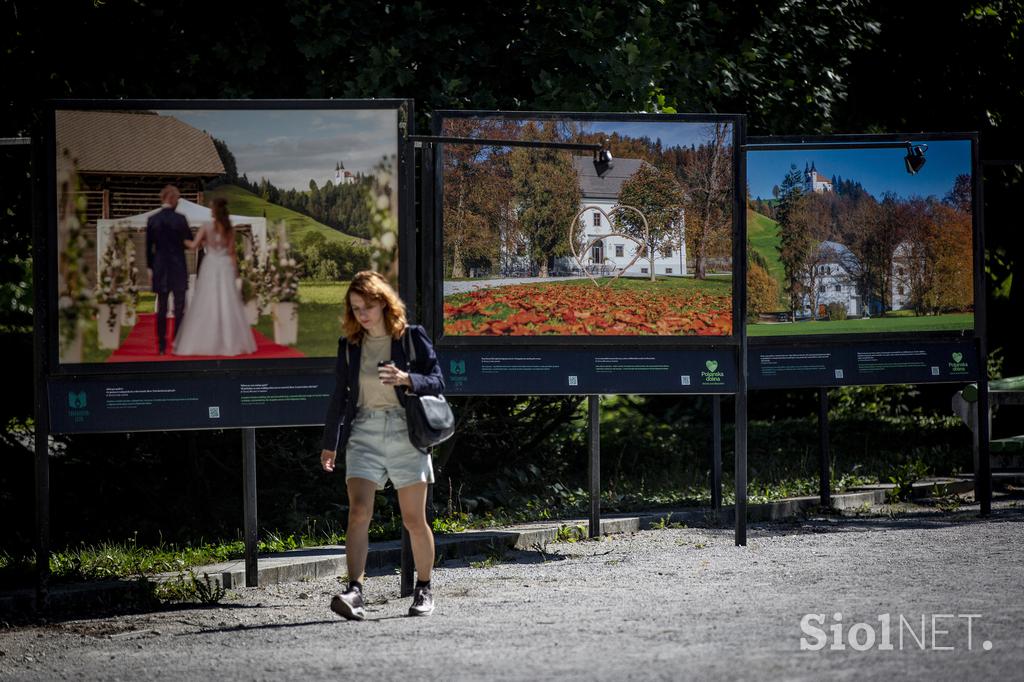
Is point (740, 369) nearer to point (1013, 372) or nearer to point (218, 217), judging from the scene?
point (218, 217)

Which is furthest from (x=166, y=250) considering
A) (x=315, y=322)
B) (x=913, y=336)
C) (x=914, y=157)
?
(x=913, y=336)

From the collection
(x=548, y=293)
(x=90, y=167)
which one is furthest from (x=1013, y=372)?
(x=90, y=167)

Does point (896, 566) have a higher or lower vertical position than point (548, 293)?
lower

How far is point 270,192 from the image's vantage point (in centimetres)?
882

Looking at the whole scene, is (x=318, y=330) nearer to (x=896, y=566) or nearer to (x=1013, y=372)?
(x=896, y=566)

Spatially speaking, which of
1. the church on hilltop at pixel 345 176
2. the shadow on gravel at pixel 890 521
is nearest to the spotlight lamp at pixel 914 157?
the shadow on gravel at pixel 890 521

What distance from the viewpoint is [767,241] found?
36.1 ft

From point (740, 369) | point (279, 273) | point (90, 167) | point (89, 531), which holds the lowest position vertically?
point (89, 531)

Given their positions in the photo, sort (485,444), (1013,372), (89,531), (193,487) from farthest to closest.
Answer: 1. (1013,372)
2. (485,444)
3. (193,487)
4. (89,531)

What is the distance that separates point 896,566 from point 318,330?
3954 millimetres

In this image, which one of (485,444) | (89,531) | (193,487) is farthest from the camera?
(485,444)

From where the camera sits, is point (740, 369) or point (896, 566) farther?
point (740, 369)

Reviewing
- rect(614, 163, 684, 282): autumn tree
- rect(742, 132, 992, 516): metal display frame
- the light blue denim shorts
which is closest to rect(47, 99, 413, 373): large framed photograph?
the light blue denim shorts

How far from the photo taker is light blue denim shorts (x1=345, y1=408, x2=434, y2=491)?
7492 mm
